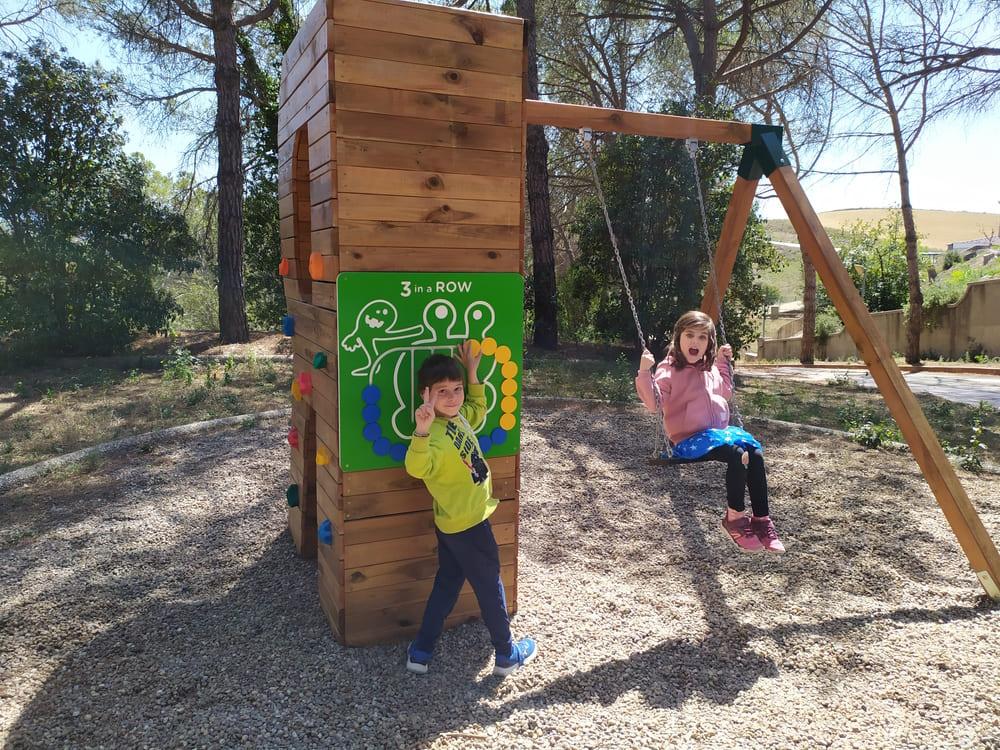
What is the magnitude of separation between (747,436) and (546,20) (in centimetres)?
1180

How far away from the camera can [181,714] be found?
2498mm

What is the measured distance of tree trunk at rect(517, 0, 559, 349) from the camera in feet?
38.3

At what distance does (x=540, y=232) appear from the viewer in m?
11.9

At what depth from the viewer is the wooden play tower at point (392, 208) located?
2631 mm

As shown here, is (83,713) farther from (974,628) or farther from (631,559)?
(974,628)

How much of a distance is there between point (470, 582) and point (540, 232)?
385 inches

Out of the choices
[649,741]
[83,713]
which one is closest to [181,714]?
[83,713]

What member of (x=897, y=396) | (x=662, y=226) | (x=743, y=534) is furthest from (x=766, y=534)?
(x=662, y=226)

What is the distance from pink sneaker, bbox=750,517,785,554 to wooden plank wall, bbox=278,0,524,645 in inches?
48.7

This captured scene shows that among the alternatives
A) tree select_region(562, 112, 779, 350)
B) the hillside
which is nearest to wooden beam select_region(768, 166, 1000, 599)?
tree select_region(562, 112, 779, 350)

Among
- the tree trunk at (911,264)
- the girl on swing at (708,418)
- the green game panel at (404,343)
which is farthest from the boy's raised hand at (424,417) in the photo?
the tree trunk at (911,264)

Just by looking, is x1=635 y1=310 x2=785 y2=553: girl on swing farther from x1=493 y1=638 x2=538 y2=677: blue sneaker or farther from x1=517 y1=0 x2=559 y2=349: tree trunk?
x1=517 y1=0 x2=559 y2=349: tree trunk

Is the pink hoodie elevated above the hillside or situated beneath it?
situated beneath

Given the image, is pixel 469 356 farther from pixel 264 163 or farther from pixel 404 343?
pixel 264 163
